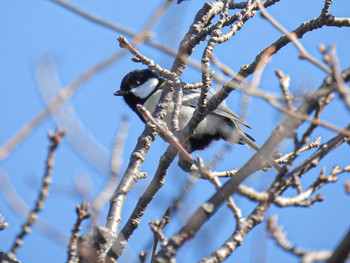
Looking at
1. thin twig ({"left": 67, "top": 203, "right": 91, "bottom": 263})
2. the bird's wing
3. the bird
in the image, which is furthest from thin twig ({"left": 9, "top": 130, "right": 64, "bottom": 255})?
the bird's wing

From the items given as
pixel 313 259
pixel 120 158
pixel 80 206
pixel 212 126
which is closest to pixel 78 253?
pixel 80 206

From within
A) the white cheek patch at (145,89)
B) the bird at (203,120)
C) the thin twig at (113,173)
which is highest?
the white cheek patch at (145,89)

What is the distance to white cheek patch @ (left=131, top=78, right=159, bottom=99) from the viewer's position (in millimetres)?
6414

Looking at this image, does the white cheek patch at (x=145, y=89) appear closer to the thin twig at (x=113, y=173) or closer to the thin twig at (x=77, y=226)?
the thin twig at (x=113, y=173)

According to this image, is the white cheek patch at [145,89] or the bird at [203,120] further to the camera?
the white cheek patch at [145,89]

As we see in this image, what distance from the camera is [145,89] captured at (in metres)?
6.44

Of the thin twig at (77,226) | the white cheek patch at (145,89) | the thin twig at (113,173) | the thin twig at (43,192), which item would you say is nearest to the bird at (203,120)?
the white cheek patch at (145,89)

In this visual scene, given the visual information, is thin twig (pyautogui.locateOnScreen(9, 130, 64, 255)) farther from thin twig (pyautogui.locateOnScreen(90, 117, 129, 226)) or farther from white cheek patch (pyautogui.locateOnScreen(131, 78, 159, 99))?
white cheek patch (pyautogui.locateOnScreen(131, 78, 159, 99))

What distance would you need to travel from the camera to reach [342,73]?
1.99m

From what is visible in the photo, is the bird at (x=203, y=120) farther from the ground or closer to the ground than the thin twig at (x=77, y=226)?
farther from the ground

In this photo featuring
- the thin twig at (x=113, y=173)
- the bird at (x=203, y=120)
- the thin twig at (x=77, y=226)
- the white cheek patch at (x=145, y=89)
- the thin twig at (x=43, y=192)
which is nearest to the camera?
the thin twig at (x=43, y=192)

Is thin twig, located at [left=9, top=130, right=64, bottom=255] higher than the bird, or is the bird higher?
the bird

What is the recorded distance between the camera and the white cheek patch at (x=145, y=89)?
6.41 metres

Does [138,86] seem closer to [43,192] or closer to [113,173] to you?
[113,173]
